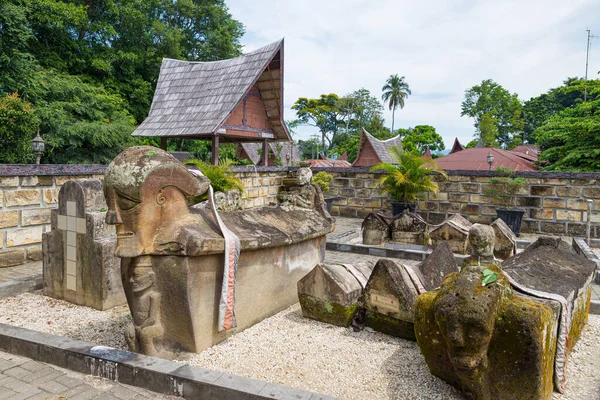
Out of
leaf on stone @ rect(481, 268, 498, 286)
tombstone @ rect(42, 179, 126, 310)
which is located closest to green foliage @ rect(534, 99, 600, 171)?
leaf on stone @ rect(481, 268, 498, 286)

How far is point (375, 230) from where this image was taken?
343 inches

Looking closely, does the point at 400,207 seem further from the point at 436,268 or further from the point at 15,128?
the point at 15,128

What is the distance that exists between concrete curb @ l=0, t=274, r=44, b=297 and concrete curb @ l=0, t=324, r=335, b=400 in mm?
1808

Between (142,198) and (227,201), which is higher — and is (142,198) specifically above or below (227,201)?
above

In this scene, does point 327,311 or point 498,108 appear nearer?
point 327,311

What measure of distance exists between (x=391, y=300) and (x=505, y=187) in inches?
318

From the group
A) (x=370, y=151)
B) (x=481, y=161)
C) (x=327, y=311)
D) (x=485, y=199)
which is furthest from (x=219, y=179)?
(x=370, y=151)

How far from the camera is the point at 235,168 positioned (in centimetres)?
1125

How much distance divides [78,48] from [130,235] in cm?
2324

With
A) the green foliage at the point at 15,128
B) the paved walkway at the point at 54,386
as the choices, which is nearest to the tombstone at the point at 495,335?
the paved walkway at the point at 54,386

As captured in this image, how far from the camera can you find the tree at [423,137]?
4656cm

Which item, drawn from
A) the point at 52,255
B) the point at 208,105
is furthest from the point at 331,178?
the point at 52,255

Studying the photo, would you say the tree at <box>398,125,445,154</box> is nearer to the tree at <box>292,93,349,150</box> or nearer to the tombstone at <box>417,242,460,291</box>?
the tree at <box>292,93,349,150</box>

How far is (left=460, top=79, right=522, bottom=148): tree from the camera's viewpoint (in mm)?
43500
